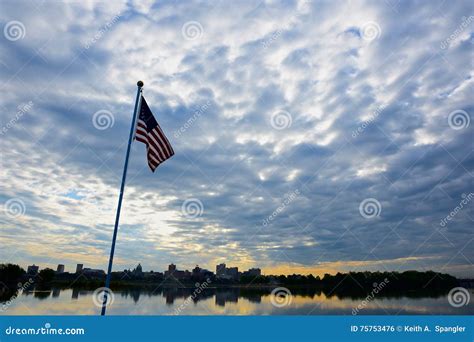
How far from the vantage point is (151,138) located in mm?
13352

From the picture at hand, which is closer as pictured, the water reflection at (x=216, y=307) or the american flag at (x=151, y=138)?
the american flag at (x=151, y=138)

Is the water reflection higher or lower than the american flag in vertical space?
lower

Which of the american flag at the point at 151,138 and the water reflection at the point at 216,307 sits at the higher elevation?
the american flag at the point at 151,138

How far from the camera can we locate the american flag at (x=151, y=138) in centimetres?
1323

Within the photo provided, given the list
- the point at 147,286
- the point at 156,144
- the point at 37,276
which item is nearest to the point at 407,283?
the point at 147,286

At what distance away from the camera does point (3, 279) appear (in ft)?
292

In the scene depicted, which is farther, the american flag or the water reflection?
the water reflection

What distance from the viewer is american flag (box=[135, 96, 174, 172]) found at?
43.4 feet
